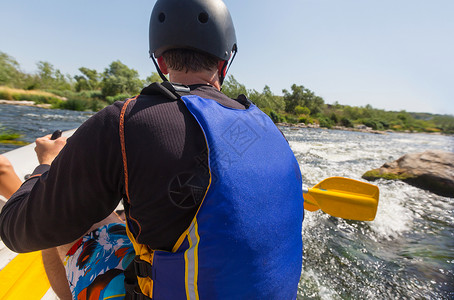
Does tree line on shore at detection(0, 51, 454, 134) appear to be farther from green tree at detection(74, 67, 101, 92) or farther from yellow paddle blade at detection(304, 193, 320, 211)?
yellow paddle blade at detection(304, 193, 320, 211)

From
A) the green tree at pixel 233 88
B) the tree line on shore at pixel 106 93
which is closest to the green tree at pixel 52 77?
the tree line on shore at pixel 106 93

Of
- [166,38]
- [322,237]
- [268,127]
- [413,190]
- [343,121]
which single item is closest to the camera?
[268,127]

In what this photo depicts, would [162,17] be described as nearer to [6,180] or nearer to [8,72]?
[6,180]

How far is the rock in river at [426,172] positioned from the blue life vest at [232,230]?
5531 millimetres

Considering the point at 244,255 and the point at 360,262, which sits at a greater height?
the point at 244,255

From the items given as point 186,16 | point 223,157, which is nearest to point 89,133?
point 223,157

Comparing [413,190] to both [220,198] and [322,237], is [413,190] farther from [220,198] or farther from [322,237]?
[220,198]

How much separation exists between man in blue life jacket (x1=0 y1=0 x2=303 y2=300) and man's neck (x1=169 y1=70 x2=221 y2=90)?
0.13 m

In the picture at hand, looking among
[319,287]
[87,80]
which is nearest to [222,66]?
[319,287]

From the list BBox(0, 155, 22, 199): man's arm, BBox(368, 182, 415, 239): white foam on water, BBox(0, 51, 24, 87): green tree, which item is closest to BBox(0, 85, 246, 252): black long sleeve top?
BBox(0, 155, 22, 199): man's arm

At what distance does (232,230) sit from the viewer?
59 centimetres

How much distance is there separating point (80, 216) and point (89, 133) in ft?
0.81

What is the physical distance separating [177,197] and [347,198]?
55.0 inches

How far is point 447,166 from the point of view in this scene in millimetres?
4785
